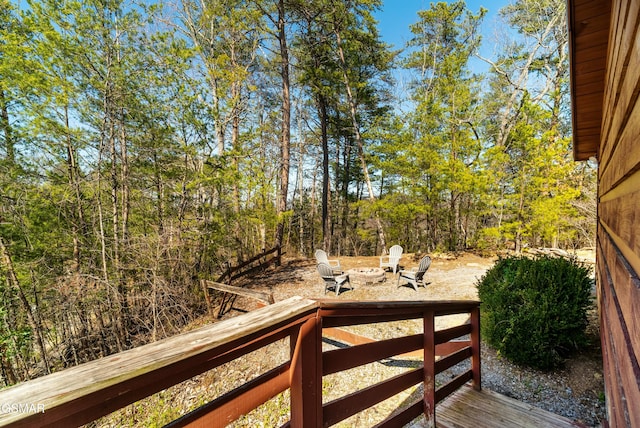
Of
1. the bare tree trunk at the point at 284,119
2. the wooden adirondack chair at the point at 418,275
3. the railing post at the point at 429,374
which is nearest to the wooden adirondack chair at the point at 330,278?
the wooden adirondack chair at the point at 418,275

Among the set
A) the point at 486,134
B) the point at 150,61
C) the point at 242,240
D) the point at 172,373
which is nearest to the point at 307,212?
the point at 242,240

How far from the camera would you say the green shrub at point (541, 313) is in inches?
113

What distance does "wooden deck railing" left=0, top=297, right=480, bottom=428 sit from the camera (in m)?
0.48

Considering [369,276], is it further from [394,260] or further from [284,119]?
[284,119]

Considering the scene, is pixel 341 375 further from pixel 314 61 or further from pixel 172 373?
pixel 314 61

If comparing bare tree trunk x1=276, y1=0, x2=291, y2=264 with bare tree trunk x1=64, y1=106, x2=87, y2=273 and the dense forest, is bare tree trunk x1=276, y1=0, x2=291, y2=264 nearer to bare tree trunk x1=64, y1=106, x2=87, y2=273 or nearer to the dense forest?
the dense forest

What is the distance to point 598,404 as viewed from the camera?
2549 mm

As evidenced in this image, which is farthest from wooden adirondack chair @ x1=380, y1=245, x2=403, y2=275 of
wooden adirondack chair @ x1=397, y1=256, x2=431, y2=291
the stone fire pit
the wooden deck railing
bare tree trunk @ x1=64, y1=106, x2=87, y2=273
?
bare tree trunk @ x1=64, y1=106, x2=87, y2=273

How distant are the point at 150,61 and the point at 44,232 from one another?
3544 mm

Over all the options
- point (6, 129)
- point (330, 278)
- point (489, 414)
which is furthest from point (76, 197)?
point (489, 414)

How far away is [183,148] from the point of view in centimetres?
565

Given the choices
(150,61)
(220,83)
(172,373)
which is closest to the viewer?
(172,373)

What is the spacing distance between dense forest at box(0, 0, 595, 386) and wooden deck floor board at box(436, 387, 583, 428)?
13.5 ft

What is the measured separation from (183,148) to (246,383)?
5.83 meters
